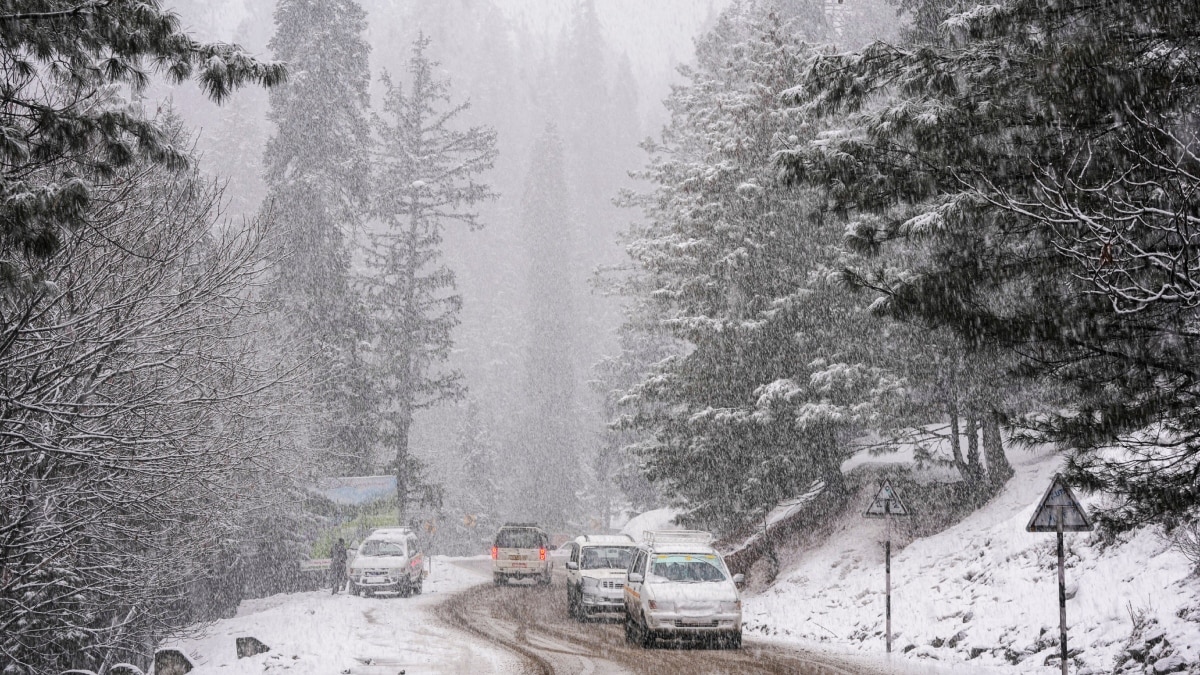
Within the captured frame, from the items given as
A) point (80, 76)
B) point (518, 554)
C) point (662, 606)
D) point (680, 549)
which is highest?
point (80, 76)

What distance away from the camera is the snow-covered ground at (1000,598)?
39.6ft

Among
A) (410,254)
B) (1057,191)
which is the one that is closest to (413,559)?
(410,254)

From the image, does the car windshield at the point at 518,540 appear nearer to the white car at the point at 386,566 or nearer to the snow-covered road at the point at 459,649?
the white car at the point at 386,566

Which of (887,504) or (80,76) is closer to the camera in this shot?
(80,76)

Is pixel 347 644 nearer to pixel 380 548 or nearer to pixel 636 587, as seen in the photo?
pixel 636 587

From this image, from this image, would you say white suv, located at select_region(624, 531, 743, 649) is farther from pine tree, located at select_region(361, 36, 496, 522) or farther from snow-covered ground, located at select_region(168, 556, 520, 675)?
pine tree, located at select_region(361, 36, 496, 522)

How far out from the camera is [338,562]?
33.8 m

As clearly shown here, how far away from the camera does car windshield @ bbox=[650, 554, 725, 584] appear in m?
17.4

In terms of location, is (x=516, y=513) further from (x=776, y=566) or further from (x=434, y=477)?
(x=776, y=566)

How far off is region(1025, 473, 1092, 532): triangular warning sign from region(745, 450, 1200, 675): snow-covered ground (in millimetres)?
1696

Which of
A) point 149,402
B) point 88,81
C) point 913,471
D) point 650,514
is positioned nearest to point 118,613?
point 149,402

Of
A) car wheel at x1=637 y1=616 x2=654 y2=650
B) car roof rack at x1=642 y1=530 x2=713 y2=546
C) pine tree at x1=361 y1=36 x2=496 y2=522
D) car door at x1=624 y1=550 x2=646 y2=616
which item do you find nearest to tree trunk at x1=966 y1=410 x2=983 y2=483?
car roof rack at x1=642 y1=530 x2=713 y2=546

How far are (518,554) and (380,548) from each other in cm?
612

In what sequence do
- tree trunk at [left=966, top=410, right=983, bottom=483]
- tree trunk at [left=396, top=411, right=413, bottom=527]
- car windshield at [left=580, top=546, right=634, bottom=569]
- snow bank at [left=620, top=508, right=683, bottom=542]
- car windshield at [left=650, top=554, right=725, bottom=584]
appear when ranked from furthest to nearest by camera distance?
snow bank at [left=620, top=508, right=683, bottom=542] → tree trunk at [left=396, top=411, right=413, bottom=527] → car windshield at [left=580, top=546, right=634, bottom=569] → tree trunk at [left=966, top=410, right=983, bottom=483] → car windshield at [left=650, top=554, right=725, bottom=584]
